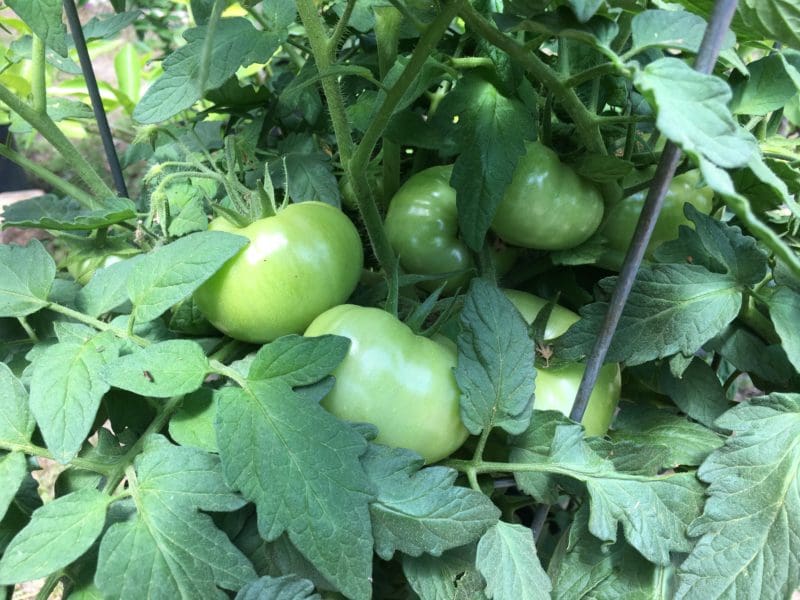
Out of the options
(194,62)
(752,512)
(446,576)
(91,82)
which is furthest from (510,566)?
(91,82)

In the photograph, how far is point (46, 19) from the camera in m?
0.39

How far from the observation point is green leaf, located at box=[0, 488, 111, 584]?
34cm

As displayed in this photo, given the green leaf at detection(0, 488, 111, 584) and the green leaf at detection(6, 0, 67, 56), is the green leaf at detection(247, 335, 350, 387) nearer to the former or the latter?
the green leaf at detection(0, 488, 111, 584)

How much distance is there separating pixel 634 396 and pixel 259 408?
1.19ft

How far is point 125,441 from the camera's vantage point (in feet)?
1.41

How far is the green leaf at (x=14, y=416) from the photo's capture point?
0.40m

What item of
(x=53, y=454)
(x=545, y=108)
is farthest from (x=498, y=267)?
(x=53, y=454)

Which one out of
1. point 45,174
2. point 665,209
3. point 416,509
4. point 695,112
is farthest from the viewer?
point 45,174

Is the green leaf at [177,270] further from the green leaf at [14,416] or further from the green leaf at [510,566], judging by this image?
the green leaf at [510,566]

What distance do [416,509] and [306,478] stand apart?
7 centimetres

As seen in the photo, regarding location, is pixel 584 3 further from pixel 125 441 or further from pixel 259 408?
pixel 125 441

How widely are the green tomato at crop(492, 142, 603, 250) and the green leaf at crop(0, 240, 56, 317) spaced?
35 cm

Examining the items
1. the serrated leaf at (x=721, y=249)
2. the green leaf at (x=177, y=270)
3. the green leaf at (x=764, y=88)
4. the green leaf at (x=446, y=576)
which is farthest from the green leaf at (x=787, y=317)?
the green leaf at (x=177, y=270)

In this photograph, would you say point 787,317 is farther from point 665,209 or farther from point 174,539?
point 174,539
